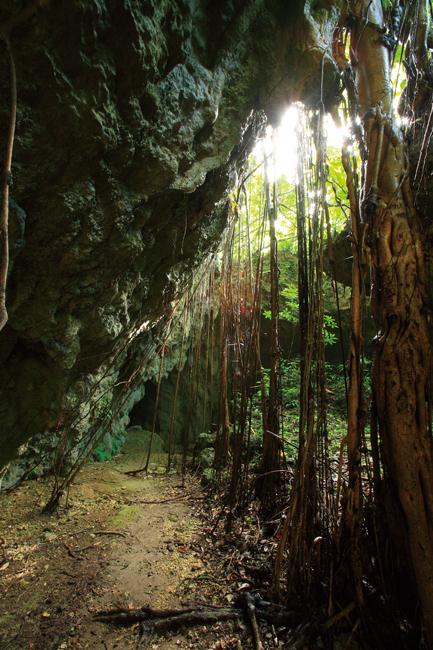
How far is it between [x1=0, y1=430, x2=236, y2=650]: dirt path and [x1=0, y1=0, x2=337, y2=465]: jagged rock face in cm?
68

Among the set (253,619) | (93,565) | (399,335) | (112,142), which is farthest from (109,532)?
(112,142)

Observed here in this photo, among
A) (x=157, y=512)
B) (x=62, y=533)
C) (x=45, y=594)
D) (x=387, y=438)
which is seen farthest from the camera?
(x=157, y=512)

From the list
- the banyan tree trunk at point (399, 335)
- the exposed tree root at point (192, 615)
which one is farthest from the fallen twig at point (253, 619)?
the banyan tree trunk at point (399, 335)

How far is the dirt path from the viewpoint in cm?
147

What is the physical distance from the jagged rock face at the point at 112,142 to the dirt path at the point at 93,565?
0.68 m

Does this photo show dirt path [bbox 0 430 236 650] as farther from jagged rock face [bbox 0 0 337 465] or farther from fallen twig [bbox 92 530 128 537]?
jagged rock face [bbox 0 0 337 465]

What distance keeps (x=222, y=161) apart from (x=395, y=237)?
3.40 ft

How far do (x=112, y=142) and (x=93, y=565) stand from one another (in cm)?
224

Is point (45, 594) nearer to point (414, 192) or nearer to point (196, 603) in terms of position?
point (196, 603)

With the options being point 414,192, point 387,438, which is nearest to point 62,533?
point 387,438

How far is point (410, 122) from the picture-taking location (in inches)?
64.1

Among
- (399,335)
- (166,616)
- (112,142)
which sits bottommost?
(166,616)

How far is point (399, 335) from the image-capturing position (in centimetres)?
135

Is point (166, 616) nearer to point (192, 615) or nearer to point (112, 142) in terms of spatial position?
point (192, 615)
